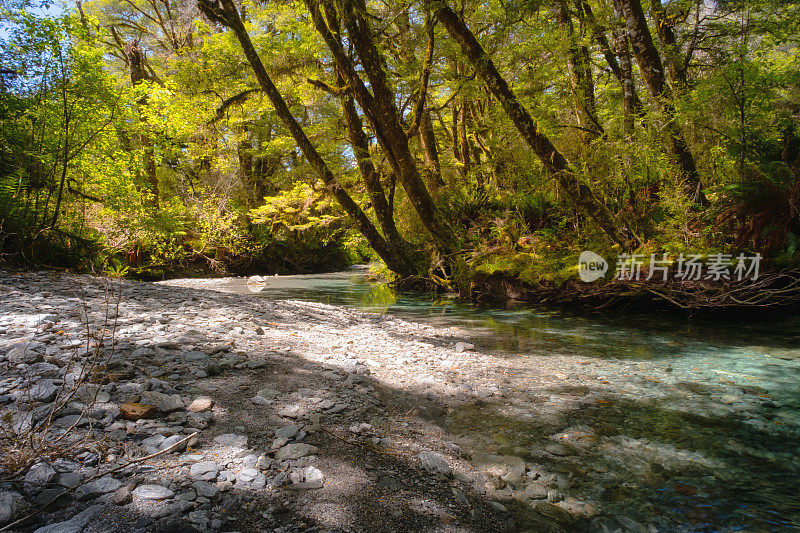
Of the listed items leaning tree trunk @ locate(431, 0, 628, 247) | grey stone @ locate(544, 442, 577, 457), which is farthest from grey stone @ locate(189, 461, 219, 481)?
leaning tree trunk @ locate(431, 0, 628, 247)

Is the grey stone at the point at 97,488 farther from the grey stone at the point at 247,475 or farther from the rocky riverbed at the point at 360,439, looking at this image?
the grey stone at the point at 247,475

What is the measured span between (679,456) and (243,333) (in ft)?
13.9

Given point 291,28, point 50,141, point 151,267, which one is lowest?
point 151,267

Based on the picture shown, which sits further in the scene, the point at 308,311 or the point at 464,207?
the point at 464,207

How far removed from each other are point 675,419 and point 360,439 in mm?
2432

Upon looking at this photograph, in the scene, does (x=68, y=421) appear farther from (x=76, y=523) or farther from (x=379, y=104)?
(x=379, y=104)

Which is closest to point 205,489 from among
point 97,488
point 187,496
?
point 187,496

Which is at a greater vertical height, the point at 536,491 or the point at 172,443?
the point at 172,443

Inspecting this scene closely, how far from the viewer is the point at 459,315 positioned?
25.2ft

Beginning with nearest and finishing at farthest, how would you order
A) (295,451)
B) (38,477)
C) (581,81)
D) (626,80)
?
(38,477) → (295,451) → (626,80) → (581,81)

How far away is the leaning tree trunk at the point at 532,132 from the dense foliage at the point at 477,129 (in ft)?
0.12

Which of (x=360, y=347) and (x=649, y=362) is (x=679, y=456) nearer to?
(x=649, y=362)

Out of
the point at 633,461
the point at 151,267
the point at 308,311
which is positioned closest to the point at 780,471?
the point at 633,461

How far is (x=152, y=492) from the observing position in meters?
1.68
